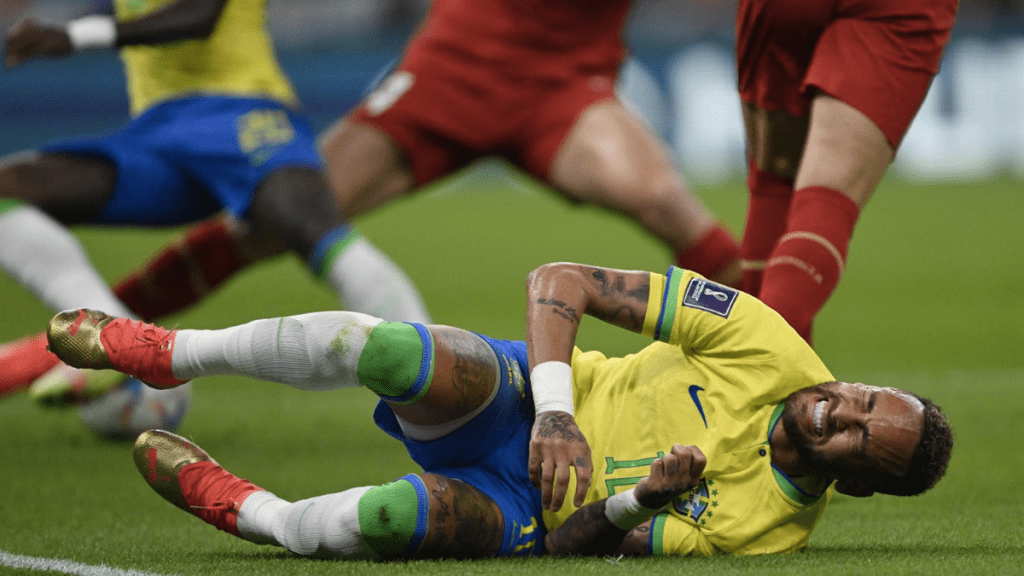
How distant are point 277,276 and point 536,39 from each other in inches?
261

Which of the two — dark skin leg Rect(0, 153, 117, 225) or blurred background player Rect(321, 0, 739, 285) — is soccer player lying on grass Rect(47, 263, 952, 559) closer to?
dark skin leg Rect(0, 153, 117, 225)

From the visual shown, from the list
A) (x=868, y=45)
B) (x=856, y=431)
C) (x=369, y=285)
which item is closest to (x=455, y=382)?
(x=856, y=431)

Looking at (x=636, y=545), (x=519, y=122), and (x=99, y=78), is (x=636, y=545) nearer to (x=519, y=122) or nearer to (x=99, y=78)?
(x=519, y=122)

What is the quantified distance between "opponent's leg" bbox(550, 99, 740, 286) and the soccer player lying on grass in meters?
2.07

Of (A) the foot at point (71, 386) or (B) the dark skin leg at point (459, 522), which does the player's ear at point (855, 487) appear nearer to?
(B) the dark skin leg at point (459, 522)

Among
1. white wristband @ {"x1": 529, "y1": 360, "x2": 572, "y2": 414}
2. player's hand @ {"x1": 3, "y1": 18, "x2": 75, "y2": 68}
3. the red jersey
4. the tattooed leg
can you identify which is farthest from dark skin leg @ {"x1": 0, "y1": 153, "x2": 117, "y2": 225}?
white wristband @ {"x1": 529, "y1": 360, "x2": 572, "y2": 414}

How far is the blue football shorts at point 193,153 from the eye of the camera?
4.81m

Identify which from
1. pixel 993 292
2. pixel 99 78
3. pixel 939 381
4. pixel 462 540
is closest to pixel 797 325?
pixel 462 540

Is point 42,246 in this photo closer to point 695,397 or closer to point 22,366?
point 22,366

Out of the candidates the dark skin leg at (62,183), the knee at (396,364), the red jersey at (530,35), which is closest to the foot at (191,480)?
the knee at (396,364)

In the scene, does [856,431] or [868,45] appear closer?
[856,431]

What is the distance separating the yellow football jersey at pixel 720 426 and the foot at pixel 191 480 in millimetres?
725

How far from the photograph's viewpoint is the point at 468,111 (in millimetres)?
5543

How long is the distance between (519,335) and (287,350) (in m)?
5.03
